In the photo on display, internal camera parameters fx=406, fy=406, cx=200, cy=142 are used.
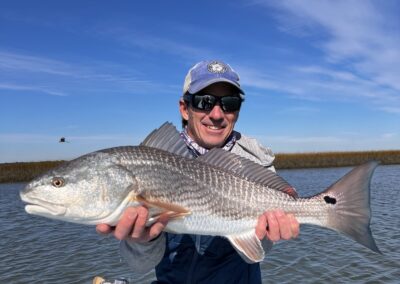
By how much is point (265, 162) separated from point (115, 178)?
1.75 meters

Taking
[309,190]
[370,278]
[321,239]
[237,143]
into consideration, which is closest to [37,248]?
[321,239]

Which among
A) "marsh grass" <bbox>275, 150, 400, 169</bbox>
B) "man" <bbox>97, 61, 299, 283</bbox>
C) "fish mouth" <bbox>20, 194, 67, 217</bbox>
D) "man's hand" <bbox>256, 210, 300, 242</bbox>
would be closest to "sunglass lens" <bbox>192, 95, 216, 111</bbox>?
"man" <bbox>97, 61, 299, 283</bbox>

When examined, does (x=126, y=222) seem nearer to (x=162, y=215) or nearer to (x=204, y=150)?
(x=162, y=215)

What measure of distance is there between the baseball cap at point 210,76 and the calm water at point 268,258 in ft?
21.0

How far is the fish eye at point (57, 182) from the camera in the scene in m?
3.27

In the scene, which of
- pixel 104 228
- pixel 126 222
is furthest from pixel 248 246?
pixel 104 228

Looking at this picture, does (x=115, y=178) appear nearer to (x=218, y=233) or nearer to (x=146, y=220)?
(x=146, y=220)

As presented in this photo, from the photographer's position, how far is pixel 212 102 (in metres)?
4.27

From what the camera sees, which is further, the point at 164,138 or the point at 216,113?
the point at 216,113

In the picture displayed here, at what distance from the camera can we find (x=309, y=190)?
73.9ft

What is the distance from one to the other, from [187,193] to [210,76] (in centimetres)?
138

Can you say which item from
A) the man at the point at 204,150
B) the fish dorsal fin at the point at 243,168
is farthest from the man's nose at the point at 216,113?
the fish dorsal fin at the point at 243,168

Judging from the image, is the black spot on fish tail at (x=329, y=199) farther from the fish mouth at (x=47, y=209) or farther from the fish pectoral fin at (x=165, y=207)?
the fish mouth at (x=47, y=209)

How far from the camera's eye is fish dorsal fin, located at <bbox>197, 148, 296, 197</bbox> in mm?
3770
